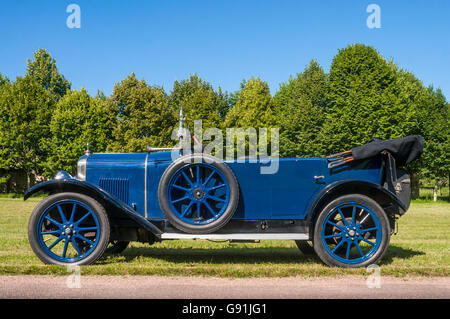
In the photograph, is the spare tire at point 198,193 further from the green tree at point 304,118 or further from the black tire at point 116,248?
the green tree at point 304,118

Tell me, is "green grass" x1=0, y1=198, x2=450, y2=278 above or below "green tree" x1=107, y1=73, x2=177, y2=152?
below

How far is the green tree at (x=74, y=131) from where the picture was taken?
3372cm

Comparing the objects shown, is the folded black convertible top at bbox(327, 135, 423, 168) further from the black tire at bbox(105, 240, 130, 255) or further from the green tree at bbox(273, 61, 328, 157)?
the green tree at bbox(273, 61, 328, 157)

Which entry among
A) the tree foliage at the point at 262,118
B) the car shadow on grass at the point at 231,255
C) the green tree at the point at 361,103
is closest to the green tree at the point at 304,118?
the tree foliage at the point at 262,118

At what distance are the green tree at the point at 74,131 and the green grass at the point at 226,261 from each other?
25.8 meters

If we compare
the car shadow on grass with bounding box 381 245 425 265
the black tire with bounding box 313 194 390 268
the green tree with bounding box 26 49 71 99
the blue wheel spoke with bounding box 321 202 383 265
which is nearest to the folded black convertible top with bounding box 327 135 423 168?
the black tire with bounding box 313 194 390 268

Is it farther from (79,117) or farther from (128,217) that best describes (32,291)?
(79,117)

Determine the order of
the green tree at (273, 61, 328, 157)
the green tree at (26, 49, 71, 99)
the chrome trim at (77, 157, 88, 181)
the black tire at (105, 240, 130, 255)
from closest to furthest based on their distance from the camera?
the chrome trim at (77, 157, 88, 181) < the black tire at (105, 240, 130, 255) < the green tree at (273, 61, 328, 157) < the green tree at (26, 49, 71, 99)

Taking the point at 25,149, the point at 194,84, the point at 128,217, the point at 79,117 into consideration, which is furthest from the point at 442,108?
the point at 128,217

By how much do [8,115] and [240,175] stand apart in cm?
3660

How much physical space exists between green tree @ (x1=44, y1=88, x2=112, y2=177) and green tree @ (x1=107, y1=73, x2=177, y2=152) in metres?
0.98

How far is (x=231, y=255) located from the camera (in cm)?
720

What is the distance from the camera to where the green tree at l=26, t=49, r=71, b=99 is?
51.5 metres
